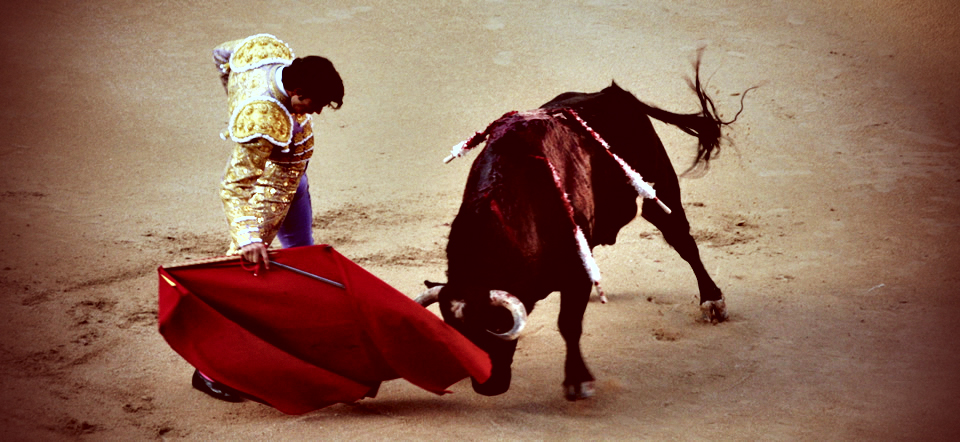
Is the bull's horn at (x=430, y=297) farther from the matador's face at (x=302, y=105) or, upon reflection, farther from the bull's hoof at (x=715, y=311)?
the bull's hoof at (x=715, y=311)

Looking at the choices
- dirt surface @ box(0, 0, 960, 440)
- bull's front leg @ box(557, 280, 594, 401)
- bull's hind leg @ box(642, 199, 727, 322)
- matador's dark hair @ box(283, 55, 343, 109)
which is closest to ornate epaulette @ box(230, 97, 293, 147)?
matador's dark hair @ box(283, 55, 343, 109)

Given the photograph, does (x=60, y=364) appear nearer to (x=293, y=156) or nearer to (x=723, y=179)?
(x=293, y=156)

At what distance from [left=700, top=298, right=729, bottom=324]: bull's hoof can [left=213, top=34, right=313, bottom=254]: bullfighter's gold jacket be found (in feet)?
7.11

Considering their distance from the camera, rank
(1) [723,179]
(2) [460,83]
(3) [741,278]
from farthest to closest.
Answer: (2) [460,83], (1) [723,179], (3) [741,278]

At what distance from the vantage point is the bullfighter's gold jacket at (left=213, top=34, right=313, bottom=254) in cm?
302

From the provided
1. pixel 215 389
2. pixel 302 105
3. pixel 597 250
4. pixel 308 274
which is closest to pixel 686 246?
pixel 597 250

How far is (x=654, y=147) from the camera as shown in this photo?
14.1ft

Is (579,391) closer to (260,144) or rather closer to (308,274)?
(308,274)

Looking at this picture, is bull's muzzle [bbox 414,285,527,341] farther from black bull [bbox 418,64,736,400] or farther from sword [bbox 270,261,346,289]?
sword [bbox 270,261,346,289]

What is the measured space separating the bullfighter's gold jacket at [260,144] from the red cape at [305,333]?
0.53ft

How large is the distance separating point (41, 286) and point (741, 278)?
3.79m

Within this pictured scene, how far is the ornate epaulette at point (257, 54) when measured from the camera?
3.19 meters

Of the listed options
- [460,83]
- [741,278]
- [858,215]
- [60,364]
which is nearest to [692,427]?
[741,278]

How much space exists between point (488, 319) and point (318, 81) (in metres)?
1.00
